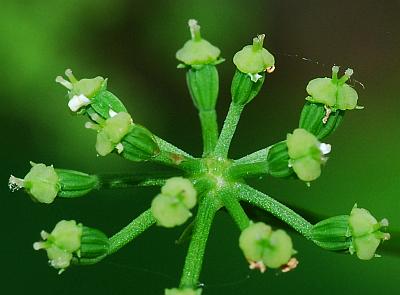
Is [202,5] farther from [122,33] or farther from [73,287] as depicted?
[73,287]

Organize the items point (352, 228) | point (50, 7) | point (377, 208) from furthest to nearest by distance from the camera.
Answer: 1. point (50, 7)
2. point (377, 208)
3. point (352, 228)

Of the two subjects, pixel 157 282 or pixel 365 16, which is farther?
pixel 365 16

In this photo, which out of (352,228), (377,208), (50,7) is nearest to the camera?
(352,228)

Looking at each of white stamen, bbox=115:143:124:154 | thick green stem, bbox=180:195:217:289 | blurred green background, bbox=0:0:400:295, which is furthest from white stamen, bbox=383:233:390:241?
blurred green background, bbox=0:0:400:295

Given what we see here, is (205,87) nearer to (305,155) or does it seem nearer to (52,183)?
(305,155)

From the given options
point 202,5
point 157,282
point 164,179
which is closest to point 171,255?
point 157,282

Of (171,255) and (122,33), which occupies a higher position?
(122,33)
